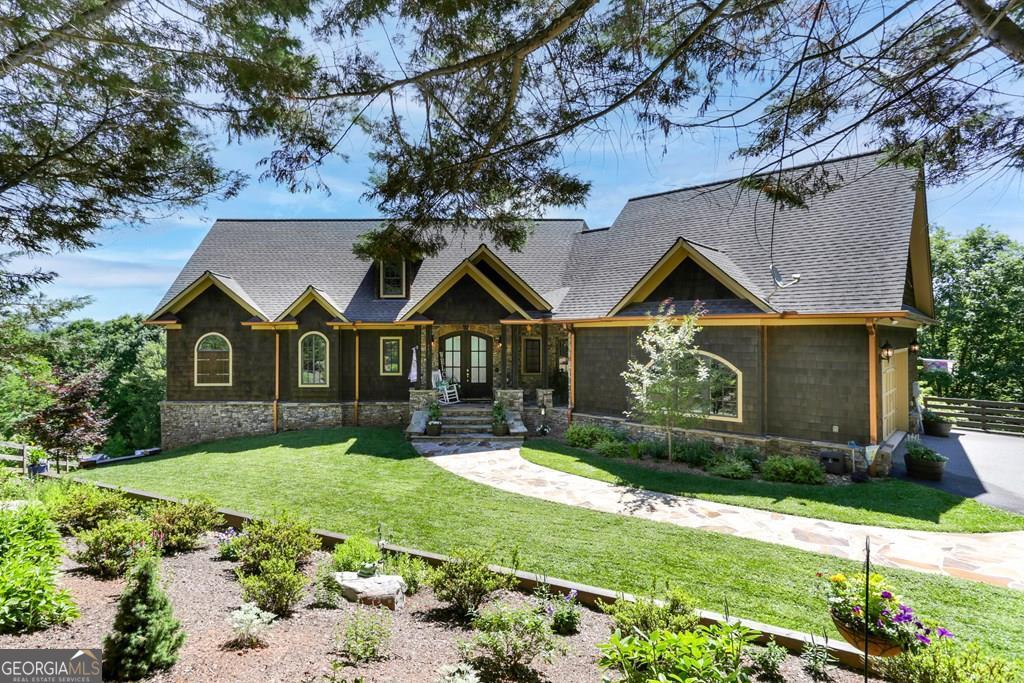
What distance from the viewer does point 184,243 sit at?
17.8 feet

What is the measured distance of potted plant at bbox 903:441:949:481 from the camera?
9195 mm

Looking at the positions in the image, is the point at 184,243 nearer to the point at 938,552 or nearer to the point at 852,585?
the point at 852,585

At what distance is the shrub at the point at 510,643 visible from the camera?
3406 millimetres

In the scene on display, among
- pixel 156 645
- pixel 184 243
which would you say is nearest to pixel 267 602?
pixel 156 645

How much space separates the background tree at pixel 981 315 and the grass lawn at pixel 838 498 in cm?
1530

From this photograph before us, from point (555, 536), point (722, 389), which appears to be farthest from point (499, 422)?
point (555, 536)

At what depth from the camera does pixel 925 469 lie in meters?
9.30

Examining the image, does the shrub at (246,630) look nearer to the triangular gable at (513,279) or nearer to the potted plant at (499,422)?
the potted plant at (499,422)

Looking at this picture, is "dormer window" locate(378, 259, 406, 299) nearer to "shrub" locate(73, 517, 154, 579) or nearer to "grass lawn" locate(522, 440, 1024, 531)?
"grass lawn" locate(522, 440, 1024, 531)

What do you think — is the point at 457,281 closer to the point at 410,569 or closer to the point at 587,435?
the point at 587,435

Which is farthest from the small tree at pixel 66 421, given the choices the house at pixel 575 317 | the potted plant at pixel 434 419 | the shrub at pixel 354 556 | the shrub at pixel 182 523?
the shrub at pixel 354 556

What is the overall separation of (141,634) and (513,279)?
44.3 feet

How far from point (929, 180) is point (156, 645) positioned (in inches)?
282

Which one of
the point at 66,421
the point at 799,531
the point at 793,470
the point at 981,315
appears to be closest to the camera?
the point at 799,531
